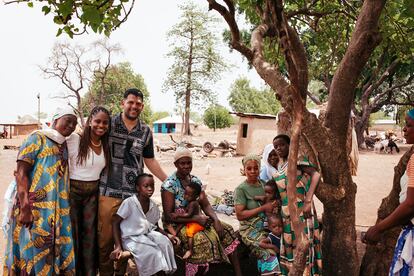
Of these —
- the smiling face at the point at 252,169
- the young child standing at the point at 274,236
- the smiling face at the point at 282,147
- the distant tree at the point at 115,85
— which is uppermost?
the distant tree at the point at 115,85

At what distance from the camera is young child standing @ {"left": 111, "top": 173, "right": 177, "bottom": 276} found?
3467mm

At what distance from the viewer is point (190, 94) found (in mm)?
39969

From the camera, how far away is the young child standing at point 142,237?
3.47m

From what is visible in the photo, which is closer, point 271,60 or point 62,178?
point 62,178

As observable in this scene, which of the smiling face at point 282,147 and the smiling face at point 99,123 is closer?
the smiling face at point 99,123

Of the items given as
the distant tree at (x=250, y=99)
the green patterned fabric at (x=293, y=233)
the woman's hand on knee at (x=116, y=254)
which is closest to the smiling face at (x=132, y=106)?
the woman's hand on knee at (x=116, y=254)

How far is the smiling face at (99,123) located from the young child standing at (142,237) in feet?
1.87

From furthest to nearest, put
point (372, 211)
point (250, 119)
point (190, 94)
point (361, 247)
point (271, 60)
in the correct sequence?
point (190, 94)
point (250, 119)
point (372, 211)
point (271, 60)
point (361, 247)

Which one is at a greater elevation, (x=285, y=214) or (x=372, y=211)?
(x=285, y=214)

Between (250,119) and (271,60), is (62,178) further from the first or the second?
(250,119)

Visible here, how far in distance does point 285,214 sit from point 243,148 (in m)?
19.6

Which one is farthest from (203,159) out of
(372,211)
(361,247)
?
(361,247)

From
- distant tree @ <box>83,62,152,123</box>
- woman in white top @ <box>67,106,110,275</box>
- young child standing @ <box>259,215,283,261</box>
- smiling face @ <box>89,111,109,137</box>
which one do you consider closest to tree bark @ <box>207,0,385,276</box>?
young child standing @ <box>259,215,283,261</box>

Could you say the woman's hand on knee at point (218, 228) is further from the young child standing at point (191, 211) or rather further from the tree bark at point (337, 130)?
the tree bark at point (337, 130)
